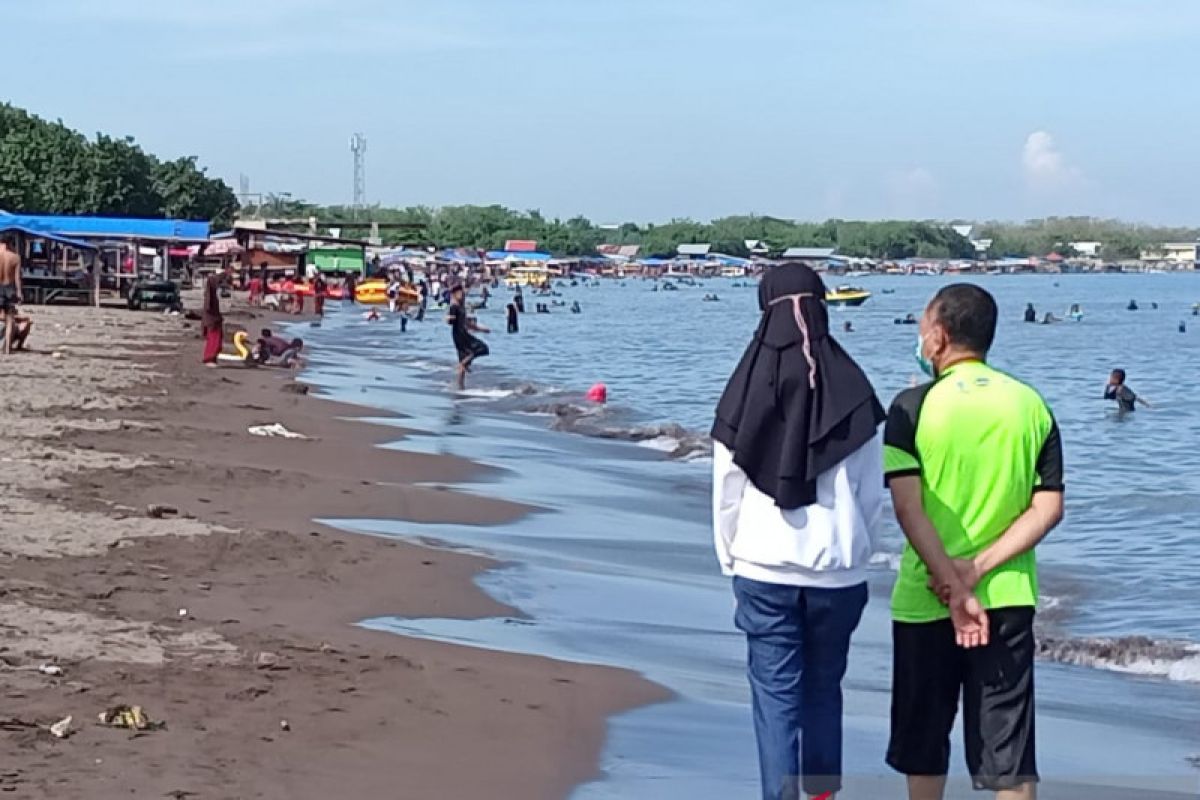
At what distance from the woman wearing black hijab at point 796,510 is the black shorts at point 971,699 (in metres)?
0.26

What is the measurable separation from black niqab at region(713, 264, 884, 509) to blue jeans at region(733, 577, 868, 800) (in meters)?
0.33

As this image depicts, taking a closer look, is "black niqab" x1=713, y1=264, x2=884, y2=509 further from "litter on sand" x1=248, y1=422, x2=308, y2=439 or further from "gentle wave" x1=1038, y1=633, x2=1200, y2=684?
"litter on sand" x1=248, y1=422, x2=308, y2=439

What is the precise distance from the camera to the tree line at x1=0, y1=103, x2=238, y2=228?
80562mm

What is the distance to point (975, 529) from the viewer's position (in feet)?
16.7

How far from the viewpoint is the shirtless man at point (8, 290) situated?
2467 cm

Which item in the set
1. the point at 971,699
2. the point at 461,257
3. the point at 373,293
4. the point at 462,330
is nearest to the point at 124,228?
the point at 373,293

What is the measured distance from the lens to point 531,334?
198ft

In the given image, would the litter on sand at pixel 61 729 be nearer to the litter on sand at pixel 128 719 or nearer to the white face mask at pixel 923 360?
the litter on sand at pixel 128 719

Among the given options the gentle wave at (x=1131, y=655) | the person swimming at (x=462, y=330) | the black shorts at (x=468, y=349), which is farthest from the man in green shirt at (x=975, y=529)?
the black shorts at (x=468, y=349)

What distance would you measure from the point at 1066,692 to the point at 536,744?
3526 mm

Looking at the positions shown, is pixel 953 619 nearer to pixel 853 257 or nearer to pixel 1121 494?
pixel 1121 494

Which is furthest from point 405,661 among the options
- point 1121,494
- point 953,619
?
point 1121,494

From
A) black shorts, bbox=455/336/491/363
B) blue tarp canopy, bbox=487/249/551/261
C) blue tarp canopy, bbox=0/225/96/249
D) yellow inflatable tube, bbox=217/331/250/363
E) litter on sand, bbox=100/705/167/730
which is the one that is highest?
blue tarp canopy, bbox=0/225/96/249

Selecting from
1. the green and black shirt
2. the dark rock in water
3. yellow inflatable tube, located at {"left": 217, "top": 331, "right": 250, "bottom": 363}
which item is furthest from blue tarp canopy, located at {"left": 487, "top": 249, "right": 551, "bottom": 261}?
the green and black shirt
